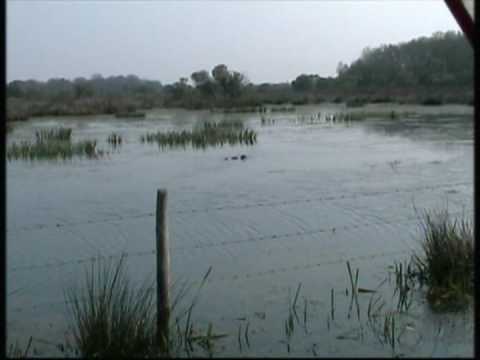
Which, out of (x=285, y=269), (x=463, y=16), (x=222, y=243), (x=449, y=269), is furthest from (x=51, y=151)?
(x=463, y=16)

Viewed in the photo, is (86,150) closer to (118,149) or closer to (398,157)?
(118,149)

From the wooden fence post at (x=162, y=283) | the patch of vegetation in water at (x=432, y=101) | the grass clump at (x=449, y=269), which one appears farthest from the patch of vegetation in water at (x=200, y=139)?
the patch of vegetation in water at (x=432, y=101)

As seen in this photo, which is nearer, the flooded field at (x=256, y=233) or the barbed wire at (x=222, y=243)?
the flooded field at (x=256, y=233)

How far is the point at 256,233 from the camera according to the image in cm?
779

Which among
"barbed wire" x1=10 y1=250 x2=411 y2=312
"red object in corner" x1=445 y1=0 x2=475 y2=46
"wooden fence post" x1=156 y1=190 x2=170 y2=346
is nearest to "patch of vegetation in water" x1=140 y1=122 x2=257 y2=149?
"barbed wire" x1=10 y1=250 x2=411 y2=312

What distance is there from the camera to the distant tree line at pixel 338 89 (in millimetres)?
43906

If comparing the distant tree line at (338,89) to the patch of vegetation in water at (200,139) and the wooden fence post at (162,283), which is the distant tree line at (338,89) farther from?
the wooden fence post at (162,283)

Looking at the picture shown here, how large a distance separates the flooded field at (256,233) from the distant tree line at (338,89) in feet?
84.8

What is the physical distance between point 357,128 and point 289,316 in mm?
21754

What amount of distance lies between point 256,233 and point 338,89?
5485cm

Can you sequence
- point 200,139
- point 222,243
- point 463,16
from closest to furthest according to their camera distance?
1. point 463,16
2. point 222,243
3. point 200,139

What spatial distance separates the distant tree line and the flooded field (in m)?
25.8

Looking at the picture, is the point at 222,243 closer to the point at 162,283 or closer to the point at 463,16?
the point at 162,283

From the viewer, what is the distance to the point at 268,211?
29.5ft
